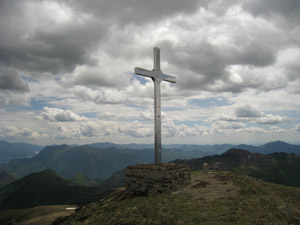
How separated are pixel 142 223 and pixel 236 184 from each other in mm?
10768

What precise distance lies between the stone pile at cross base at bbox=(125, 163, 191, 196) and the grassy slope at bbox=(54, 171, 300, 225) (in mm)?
777

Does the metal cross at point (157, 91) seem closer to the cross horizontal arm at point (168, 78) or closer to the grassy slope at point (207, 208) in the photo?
the cross horizontal arm at point (168, 78)

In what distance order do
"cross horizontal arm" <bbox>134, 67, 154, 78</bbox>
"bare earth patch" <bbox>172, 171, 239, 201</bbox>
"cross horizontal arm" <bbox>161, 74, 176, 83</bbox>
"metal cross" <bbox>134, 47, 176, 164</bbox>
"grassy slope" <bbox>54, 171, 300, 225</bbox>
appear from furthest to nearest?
"cross horizontal arm" <bbox>161, 74, 176, 83</bbox> → "metal cross" <bbox>134, 47, 176, 164</bbox> → "cross horizontal arm" <bbox>134, 67, 154, 78</bbox> → "bare earth patch" <bbox>172, 171, 239, 201</bbox> → "grassy slope" <bbox>54, 171, 300, 225</bbox>

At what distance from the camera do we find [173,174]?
56.6 ft

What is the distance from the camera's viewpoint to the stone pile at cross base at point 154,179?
1680 cm

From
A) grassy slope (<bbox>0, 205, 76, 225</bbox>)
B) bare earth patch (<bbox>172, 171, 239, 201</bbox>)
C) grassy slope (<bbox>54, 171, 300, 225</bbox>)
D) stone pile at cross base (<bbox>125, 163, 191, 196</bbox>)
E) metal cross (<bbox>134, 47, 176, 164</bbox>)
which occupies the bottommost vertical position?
grassy slope (<bbox>0, 205, 76, 225</bbox>)

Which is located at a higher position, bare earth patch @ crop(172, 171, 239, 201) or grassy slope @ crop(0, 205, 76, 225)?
bare earth patch @ crop(172, 171, 239, 201)

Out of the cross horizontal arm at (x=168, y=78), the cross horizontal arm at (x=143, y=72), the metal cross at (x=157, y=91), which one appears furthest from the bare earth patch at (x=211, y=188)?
the cross horizontal arm at (x=143, y=72)

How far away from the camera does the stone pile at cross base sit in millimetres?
16797

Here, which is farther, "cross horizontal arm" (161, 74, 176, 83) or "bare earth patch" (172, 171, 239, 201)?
"cross horizontal arm" (161, 74, 176, 83)

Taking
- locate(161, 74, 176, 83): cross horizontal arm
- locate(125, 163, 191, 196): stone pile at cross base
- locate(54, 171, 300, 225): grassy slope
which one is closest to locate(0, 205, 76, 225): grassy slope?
locate(125, 163, 191, 196): stone pile at cross base

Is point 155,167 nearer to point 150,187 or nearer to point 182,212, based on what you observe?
point 150,187

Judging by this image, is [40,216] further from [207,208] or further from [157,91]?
[207,208]

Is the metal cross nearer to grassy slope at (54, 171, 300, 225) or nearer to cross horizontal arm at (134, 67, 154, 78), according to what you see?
cross horizontal arm at (134, 67, 154, 78)
